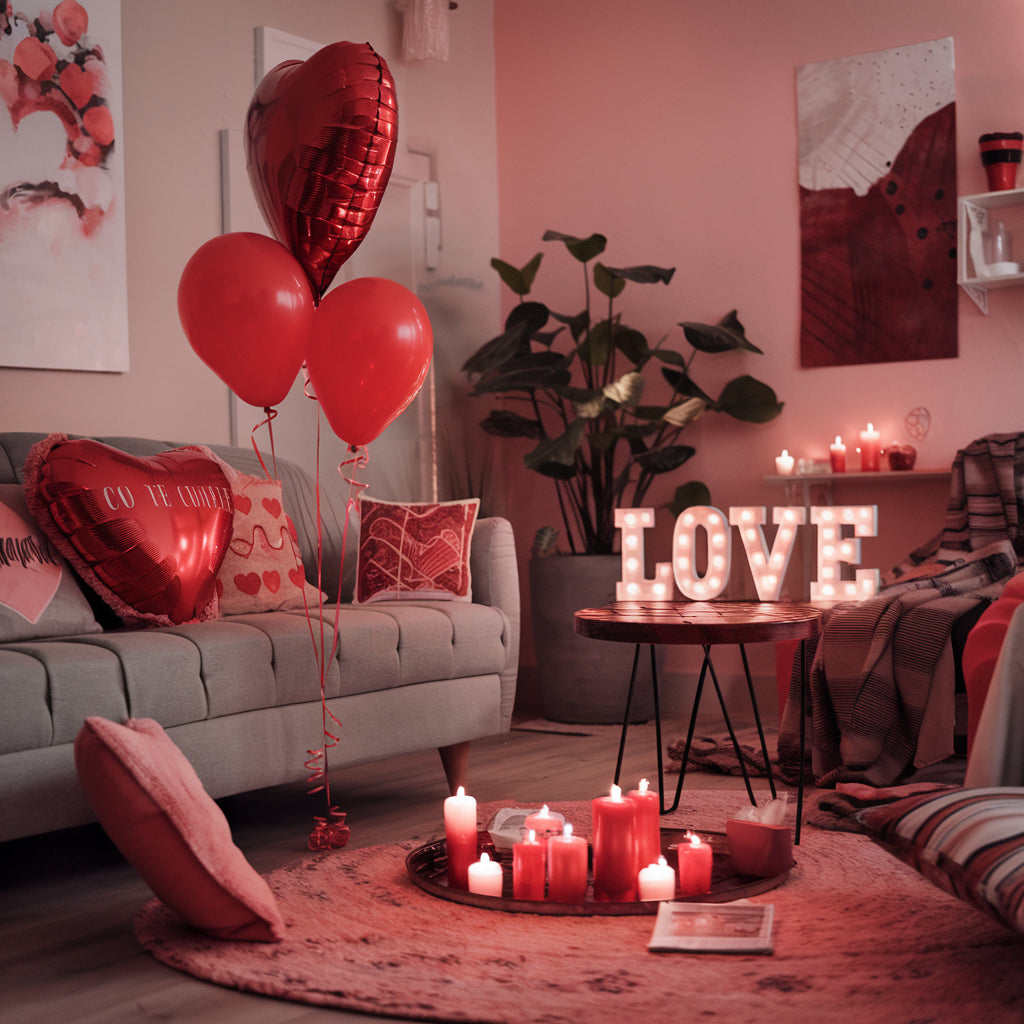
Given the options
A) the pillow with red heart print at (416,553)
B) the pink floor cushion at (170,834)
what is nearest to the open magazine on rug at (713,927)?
the pink floor cushion at (170,834)

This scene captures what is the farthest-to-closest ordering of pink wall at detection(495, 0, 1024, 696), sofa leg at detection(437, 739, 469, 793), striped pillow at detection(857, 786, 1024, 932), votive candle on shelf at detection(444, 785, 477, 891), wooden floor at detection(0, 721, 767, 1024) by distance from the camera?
pink wall at detection(495, 0, 1024, 696) < sofa leg at detection(437, 739, 469, 793) < votive candle on shelf at detection(444, 785, 477, 891) < wooden floor at detection(0, 721, 767, 1024) < striped pillow at detection(857, 786, 1024, 932)

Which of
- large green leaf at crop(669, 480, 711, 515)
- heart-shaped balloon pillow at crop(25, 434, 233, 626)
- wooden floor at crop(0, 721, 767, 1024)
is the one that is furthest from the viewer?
large green leaf at crop(669, 480, 711, 515)

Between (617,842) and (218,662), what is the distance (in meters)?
0.89

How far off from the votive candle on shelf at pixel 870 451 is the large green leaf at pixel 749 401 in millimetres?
327

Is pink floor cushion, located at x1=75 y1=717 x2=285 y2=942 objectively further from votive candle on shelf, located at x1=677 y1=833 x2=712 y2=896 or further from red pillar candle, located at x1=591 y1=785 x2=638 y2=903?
votive candle on shelf, located at x1=677 y1=833 x2=712 y2=896

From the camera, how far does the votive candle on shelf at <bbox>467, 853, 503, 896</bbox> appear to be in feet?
6.74

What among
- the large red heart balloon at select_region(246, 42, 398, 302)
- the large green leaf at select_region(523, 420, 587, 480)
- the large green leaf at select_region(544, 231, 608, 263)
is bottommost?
the large green leaf at select_region(523, 420, 587, 480)

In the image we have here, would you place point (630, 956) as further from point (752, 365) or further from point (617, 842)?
point (752, 365)

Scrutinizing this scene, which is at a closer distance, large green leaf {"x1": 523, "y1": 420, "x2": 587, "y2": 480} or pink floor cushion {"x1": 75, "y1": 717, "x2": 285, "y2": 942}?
pink floor cushion {"x1": 75, "y1": 717, "x2": 285, "y2": 942}

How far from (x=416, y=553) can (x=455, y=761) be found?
0.55m

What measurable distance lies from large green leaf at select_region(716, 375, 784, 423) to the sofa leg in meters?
1.74

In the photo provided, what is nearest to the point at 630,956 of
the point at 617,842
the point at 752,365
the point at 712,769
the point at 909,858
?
the point at 617,842

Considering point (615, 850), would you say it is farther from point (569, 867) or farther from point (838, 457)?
point (838, 457)

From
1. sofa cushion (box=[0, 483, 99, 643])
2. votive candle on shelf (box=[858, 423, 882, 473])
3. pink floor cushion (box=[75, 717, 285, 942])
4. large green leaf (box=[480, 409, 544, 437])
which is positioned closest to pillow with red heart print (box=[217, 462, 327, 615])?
sofa cushion (box=[0, 483, 99, 643])
